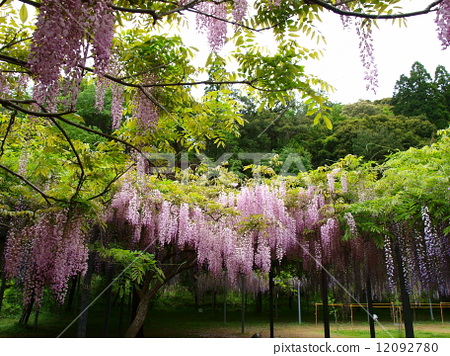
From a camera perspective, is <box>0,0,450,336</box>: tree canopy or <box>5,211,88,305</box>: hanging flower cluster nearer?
<box>0,0,450,336</box>: tree canopy

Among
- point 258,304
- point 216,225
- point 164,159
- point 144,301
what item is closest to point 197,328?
point 144,301

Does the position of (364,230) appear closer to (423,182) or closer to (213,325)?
(423,182)

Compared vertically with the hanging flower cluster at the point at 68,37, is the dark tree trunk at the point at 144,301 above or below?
below

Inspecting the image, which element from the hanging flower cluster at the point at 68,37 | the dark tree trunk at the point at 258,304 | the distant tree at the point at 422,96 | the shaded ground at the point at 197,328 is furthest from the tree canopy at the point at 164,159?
the distant tree at the point at 422,96

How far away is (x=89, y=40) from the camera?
191 centimetres

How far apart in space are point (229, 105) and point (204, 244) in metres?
3.28

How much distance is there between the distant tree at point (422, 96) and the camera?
19.3 metres

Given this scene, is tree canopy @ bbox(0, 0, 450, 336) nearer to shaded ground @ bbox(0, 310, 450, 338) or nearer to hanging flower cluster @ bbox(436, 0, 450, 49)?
hanging flower cluster @ bbox(436, 0, 450, 49)

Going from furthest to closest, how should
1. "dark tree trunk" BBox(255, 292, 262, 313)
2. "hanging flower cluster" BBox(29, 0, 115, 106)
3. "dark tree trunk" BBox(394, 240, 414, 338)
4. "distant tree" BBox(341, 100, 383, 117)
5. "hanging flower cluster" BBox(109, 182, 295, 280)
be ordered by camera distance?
"distant tree" BBox(341, 100, 383, 117)
"dark tree trunk" BBox(255, 292, 262, 313)
"hanging flower cluster" BBox(109, 182, 295, 280)
"dark tree trunk" BBox(394, 240, 414, 338)
"hanging flower cluster" BBox(29, 0, 115, 106)

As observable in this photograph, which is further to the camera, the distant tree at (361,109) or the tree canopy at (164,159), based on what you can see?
the distant tree at (361,109)

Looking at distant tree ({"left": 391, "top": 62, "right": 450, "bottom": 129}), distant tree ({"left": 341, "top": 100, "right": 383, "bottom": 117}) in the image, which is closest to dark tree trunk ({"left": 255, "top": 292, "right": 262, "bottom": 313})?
distant tree ({"left": 341, "top": 100, "right": 383, "bottom": 117})

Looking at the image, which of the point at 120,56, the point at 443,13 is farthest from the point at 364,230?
the point at 120,56

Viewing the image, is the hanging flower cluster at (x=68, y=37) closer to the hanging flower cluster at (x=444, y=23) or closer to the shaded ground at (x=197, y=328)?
the hanging flower cluster at (x=444, y=23)

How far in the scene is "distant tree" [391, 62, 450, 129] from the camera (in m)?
19.3
